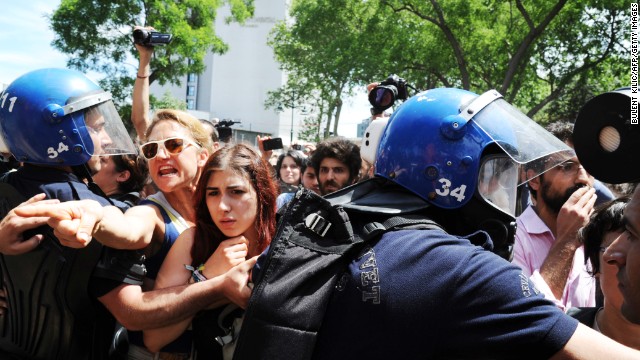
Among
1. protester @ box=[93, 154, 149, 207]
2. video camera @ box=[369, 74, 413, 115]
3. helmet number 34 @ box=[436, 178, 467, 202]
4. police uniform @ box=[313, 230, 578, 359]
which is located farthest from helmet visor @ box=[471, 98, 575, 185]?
protester @ box=[93, 154, 149, 207]

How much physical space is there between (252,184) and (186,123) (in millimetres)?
771

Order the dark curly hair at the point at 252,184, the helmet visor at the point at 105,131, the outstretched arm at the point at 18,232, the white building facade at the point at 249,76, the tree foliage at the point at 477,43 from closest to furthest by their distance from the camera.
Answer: the outstretched arm at the point at 18,232
the dark curly hair at the point at 252,184
the helmet visor at the point at 105,131
the tree foliage at the point at 477,43
the white building facade at the point at 249,76

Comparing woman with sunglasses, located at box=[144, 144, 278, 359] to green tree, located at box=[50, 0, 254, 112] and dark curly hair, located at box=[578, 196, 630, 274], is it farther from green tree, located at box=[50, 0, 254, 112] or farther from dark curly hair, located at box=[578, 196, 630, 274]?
green tree, located at box=[50, 0, 254, 112]

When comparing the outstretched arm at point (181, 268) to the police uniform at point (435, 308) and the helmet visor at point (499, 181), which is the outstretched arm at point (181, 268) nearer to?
the police uniform at point (435, 308)

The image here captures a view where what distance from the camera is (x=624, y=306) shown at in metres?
1.54

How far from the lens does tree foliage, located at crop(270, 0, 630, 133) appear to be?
15805 millimetres

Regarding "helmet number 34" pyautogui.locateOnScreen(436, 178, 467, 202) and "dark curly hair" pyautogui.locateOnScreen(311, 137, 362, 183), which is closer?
"helmet number 34" pyautogui.locateOnScreen(436, 178, 467, 202)

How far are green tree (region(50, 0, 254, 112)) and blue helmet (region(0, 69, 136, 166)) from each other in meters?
16.9

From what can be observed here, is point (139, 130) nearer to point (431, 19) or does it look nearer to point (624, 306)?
point (624, 306)

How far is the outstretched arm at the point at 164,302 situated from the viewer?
2.17m

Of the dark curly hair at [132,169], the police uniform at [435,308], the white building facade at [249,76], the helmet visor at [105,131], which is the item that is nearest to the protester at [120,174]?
the dark curly hair at [132,169]

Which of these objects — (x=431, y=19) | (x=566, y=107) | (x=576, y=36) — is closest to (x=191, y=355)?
(x=431, y=19)

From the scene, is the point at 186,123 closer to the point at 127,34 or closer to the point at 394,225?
the point at 394,225

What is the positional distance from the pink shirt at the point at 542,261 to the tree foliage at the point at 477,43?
500 inches
